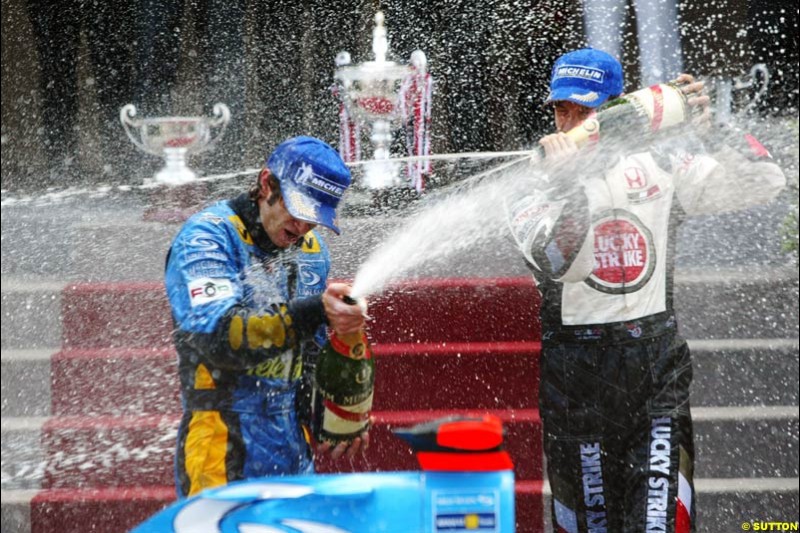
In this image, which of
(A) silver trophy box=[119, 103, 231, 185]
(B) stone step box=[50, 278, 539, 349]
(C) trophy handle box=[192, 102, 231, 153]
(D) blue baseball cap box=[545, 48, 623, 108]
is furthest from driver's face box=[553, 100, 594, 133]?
(C) trophy handle box=[192, 102, 231, 153]

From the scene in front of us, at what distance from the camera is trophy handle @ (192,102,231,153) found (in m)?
7.11

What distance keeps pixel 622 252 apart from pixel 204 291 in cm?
147

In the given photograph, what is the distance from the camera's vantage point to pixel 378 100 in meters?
6.54

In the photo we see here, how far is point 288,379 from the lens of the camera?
278 centimetres

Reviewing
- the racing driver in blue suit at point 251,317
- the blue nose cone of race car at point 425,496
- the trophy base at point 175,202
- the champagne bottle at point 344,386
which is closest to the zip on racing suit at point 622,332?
the champagne bottle at point 344,386

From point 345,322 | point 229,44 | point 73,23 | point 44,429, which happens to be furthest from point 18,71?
point 345,322

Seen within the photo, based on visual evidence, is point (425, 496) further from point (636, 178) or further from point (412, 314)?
point (412, 314)

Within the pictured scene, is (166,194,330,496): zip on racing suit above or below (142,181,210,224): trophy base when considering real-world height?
below

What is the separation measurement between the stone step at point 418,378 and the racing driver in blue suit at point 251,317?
6.89 ft

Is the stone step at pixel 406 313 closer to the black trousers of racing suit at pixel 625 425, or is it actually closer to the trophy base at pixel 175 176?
the black trousers of racing suit at pixel 625 425

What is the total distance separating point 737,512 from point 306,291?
2634 millimetres

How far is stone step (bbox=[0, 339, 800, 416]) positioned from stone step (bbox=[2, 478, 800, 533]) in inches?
17.0

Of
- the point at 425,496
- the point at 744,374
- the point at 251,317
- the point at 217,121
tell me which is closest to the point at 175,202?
the point at 217,121

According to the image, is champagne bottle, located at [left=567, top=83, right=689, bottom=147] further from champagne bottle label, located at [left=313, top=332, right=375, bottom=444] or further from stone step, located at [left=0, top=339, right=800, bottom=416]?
stone step, located at [left=0, top=339, right=800, bottom=416]
